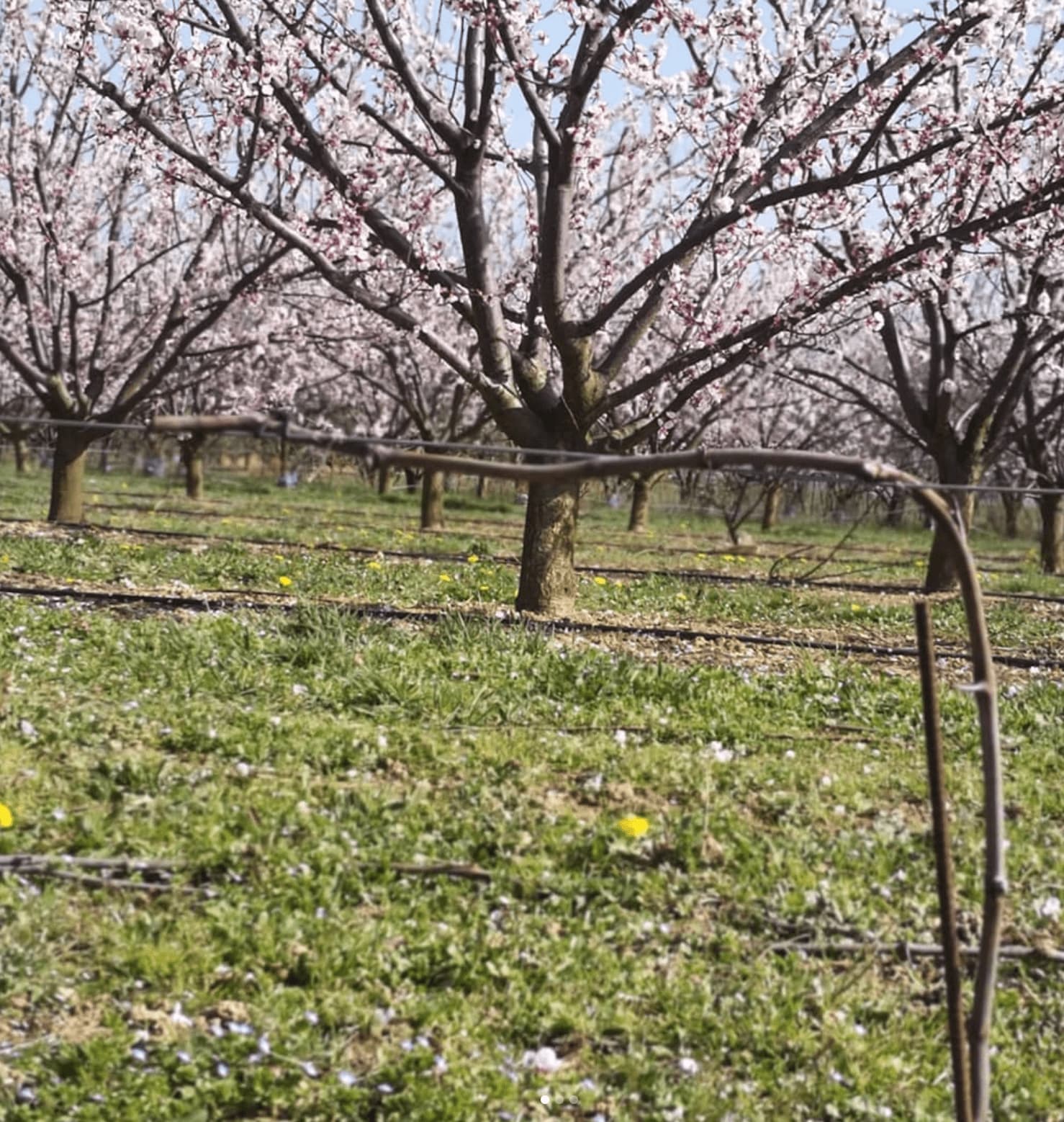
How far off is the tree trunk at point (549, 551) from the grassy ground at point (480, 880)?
202 cm

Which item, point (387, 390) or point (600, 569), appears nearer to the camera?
point (600, 569)

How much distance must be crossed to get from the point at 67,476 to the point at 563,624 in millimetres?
10300

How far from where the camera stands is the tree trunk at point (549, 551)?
930cm

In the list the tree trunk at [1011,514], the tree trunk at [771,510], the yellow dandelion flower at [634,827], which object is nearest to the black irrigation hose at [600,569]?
the yellow dandelion flower at [634,827]

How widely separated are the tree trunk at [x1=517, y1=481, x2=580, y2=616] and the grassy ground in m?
2.02

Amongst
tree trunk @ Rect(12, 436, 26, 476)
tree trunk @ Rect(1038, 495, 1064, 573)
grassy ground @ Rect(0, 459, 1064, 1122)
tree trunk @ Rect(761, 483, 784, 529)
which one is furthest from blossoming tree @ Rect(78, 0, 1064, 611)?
tree trunk @ Rect(12, 436, 26, 476)

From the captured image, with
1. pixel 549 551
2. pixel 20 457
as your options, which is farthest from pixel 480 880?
pixel 20 457

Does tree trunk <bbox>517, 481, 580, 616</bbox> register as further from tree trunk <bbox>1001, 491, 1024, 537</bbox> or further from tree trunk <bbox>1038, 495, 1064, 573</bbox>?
tree trunk <bbox>1001, 491, 1024, 537</bbox>

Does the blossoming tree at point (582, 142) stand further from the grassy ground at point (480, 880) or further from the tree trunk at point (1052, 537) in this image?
the tree trunk at point (1052, 537)

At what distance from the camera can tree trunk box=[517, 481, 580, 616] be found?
9.30 metres

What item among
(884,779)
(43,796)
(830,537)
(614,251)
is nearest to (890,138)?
(614,251)

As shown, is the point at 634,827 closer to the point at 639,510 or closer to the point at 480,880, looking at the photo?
the point at 480,880

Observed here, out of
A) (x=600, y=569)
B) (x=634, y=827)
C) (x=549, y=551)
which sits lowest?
(x=634, y=827)

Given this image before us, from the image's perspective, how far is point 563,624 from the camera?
8.91 meters
